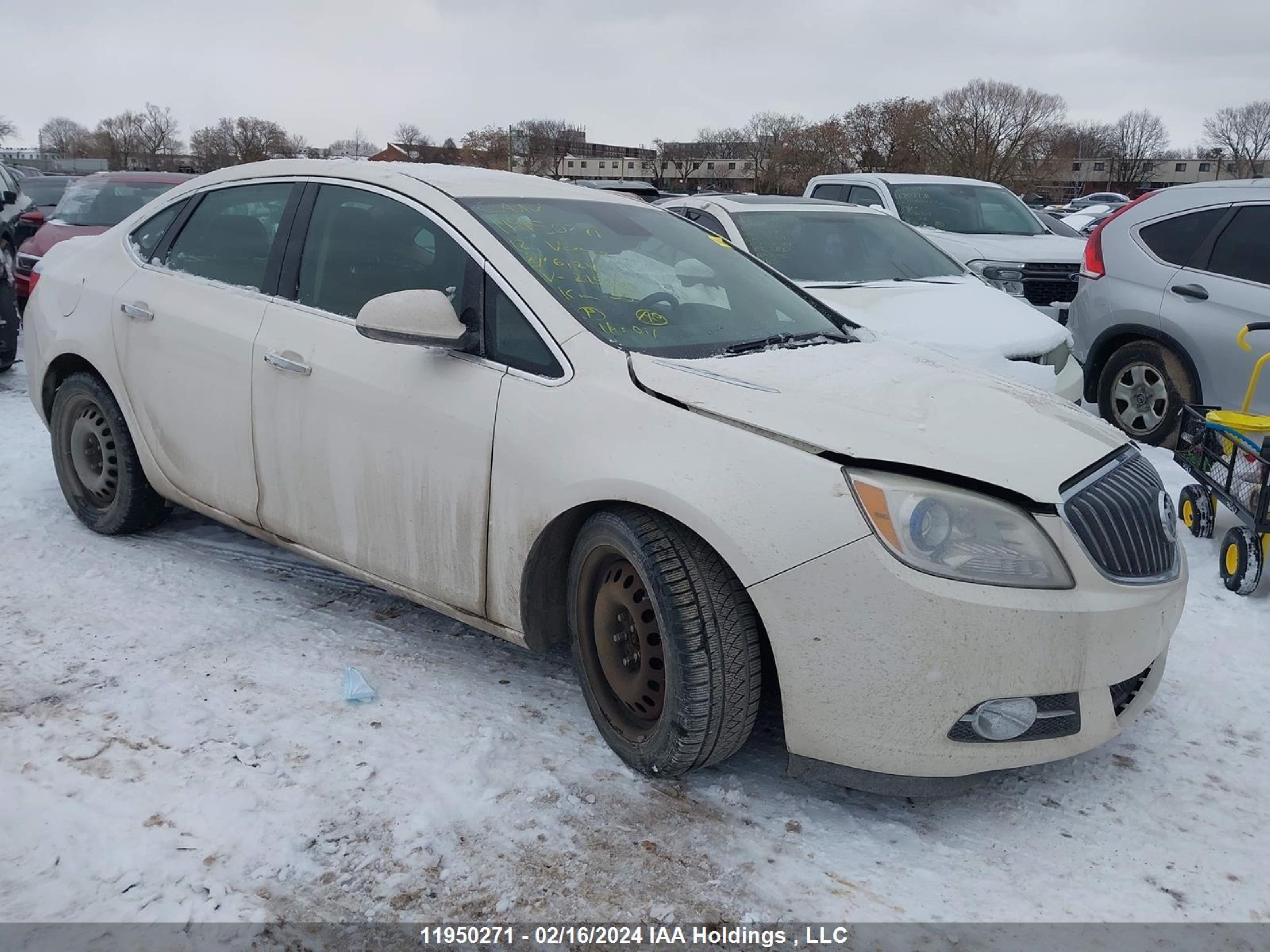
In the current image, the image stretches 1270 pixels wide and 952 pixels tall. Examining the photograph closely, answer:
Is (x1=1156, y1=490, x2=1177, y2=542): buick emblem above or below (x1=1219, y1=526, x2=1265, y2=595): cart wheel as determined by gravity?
above

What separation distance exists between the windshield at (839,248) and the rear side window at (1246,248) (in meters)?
1.63

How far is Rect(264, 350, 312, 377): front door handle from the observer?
3.48m

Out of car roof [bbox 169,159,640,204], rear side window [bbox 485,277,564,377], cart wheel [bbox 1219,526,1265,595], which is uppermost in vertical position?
car roof [bbox 169,159,640,204]

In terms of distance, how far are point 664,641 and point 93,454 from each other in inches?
128

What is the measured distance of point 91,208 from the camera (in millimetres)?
10141

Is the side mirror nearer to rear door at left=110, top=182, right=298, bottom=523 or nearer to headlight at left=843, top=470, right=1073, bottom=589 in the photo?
rear door at left=110, top=182, right=298, bottom=523

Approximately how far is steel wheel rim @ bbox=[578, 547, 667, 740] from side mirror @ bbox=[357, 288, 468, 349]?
0.82 m

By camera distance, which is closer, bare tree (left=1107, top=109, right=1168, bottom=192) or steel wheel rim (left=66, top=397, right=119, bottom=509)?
steel wheel rim (left=66, top=397, right=119, bottom=509)

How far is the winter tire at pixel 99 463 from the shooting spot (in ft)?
14.3

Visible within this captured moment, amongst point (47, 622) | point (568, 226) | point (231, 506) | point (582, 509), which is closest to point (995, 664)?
point (582, 509)

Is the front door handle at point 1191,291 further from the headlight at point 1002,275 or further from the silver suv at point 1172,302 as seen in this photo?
the headlight at point 1002,275

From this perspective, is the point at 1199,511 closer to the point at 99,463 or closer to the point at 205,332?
the point at 205,332

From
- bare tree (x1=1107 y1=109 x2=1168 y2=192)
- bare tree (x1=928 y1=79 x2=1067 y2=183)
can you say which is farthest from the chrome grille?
bare tree (x1=1107 y1=109 x2=1168 y2=192)

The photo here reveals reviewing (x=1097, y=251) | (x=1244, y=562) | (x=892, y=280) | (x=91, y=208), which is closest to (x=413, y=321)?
(x=1244, y=562)
